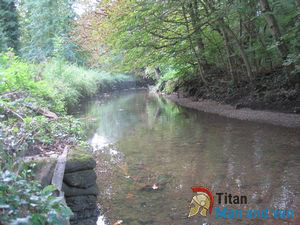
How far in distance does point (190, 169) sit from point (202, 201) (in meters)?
0.97

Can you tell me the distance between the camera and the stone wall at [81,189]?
2.91 meters

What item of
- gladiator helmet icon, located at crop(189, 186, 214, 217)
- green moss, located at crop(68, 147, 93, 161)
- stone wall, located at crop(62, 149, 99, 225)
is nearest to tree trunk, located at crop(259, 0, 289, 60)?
gladiator helmet icon, located at crop(189, 186, 214, 217)

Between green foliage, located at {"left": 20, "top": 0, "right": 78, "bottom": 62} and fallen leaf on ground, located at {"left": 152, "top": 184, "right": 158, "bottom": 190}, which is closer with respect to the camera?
fallen leaf on ground, located at {"left": 152, "top": 184, "right": 158, "bottom": 190}

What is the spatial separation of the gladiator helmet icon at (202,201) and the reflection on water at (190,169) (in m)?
0.07

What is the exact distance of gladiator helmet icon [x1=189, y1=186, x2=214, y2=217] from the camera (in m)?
2.90

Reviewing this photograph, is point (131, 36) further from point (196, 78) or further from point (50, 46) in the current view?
point (50, 46)

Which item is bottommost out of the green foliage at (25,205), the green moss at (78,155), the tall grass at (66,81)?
the green moss at (78,155)

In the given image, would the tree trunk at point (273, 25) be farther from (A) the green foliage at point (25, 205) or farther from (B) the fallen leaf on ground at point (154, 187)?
(A) the green foliage at point (25, 205)

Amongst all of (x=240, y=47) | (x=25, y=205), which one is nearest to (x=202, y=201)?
(x=25, y=205)

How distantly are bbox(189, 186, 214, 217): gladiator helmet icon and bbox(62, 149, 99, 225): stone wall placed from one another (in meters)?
1.03

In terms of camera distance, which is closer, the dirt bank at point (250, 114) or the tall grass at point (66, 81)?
the dirt bank at point (250, 114)

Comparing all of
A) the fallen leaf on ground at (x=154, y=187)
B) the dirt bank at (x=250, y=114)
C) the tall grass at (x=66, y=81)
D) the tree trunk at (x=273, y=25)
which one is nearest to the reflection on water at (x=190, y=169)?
the fallen leaf on ground at (x=154, y=187)

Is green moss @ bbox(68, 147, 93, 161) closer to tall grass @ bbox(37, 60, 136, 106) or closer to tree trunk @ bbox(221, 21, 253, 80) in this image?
tall grass @ bbox(37, 60, 136, 106)

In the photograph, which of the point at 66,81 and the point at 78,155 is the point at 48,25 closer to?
the point at 66,81
